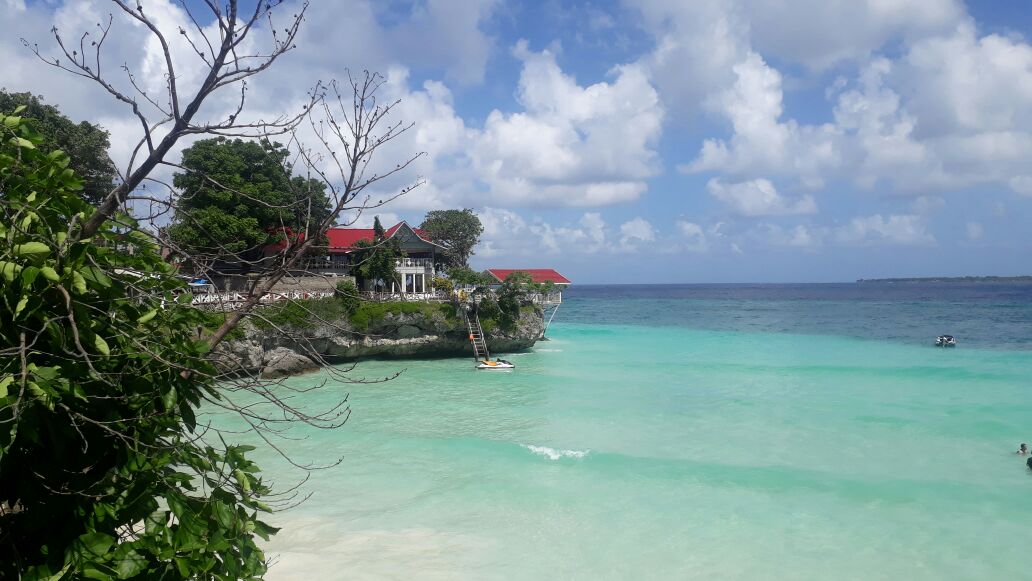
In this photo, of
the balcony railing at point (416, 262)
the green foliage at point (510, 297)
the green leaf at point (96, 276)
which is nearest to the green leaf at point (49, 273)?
the green leaf at point (96, 276)

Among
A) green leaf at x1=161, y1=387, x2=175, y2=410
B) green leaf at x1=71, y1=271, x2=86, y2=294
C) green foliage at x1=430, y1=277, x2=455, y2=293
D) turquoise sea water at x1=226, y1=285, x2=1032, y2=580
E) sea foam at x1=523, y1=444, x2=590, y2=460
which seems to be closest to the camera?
green leaf at x1=71, y1=271, x2=86, y2=294

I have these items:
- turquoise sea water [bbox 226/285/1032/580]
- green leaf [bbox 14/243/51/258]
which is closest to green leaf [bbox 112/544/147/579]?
green leaf [bbox 14/243/51/258]

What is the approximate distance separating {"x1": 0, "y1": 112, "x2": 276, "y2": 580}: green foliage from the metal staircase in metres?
23.8

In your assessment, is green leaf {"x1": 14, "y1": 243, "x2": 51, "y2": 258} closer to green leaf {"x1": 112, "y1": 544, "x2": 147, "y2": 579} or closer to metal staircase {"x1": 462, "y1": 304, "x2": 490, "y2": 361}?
green leaf {"x1": 112, "y1": 544, "x2": 147, "y2": 579}

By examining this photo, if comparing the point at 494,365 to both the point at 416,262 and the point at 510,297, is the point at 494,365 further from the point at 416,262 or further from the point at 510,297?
the point at 416,262

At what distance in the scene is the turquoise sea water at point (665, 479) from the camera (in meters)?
8.16

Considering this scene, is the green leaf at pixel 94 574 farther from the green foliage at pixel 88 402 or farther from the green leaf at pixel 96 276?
the green leaf at pixel 96 276

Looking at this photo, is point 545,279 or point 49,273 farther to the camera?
point 545,279

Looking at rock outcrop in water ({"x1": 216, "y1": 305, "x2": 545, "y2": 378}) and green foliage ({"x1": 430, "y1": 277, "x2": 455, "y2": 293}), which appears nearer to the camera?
rock outcrop in water ({"x1": 216, "y1": 305, "x2": 545, "y2": 378})

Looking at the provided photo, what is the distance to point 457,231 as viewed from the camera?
144 ft

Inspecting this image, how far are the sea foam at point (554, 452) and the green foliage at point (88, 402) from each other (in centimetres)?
1030

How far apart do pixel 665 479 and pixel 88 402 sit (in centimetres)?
1032

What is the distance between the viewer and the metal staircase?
2662 centimetres

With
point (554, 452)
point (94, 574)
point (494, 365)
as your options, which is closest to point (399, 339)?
point (494, 365)
